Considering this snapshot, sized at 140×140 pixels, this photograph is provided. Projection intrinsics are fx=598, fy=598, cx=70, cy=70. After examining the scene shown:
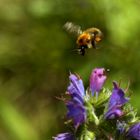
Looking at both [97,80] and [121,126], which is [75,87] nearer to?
[97,80]

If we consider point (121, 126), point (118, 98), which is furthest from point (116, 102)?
point (121, 126)

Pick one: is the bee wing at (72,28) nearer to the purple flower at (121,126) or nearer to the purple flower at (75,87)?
the purple flower at (75,87)

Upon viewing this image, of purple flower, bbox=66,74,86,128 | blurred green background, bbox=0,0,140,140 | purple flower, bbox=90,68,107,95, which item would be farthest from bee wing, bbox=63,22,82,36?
blurred green background, bbox=0,0,140,140

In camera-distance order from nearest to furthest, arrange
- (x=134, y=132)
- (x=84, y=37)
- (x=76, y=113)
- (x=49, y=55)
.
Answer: (x=76, y=113), (x=134, y=132), (x=84, y=37), (x=49, y=55)

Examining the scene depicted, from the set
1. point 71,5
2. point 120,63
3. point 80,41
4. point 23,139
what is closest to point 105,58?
point 120,63

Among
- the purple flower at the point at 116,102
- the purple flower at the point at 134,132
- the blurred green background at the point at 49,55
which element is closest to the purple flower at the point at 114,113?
the purple flower at the point at 116,102
